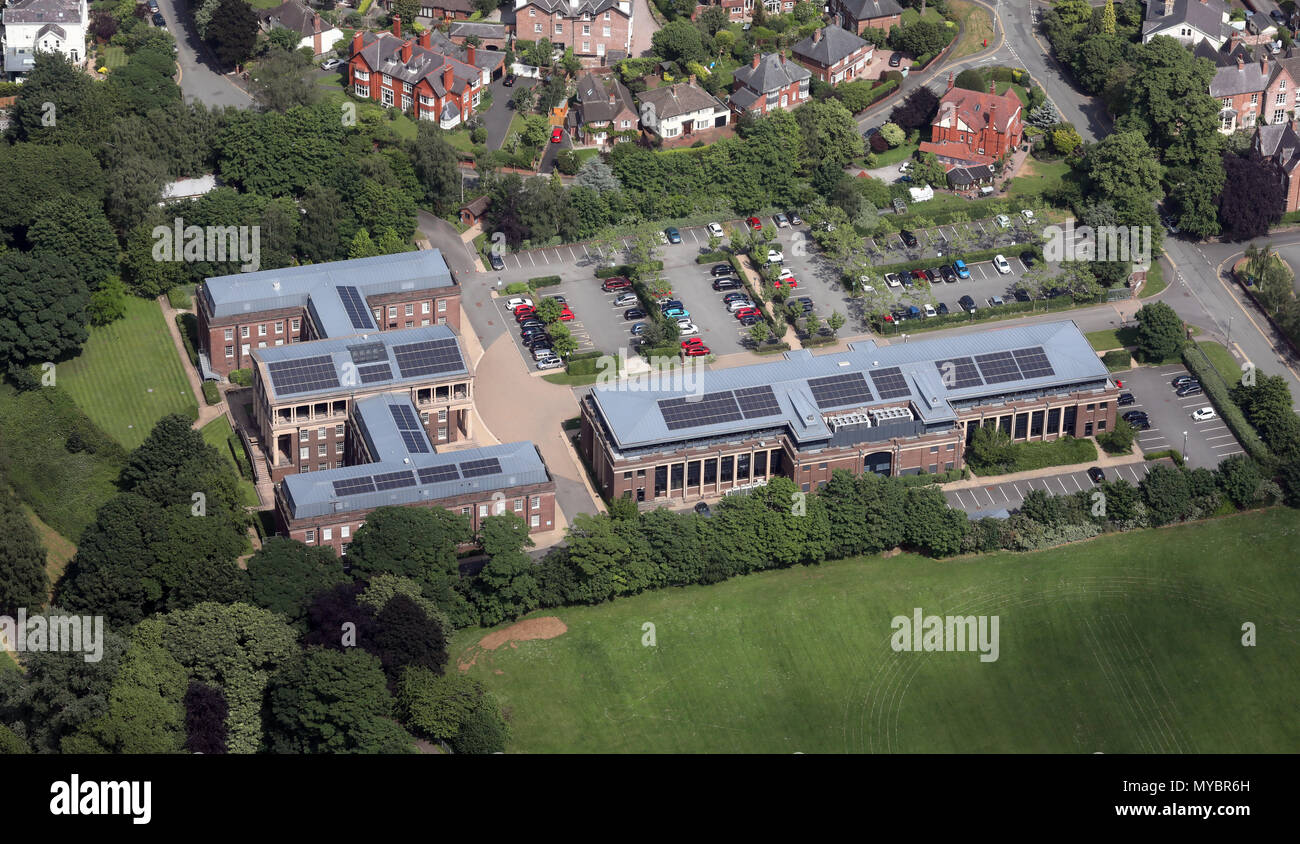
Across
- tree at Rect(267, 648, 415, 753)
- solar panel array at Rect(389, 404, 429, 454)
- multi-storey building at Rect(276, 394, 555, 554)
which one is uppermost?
solar panel array at Rect(389, 404, 429, 454)

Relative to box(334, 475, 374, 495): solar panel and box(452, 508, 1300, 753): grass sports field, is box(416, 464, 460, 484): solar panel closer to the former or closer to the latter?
box(334, 475, 374, 495): solar panel

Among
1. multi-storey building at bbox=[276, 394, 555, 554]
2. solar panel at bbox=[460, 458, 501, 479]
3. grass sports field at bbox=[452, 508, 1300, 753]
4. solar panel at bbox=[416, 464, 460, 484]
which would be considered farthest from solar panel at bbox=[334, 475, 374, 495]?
grass sports field at bbox=[452, 508, 1300, 753]

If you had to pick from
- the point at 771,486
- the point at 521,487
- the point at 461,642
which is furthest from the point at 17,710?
the point at 771,486

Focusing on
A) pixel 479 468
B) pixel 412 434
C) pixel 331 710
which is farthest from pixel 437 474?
pixel 331 710

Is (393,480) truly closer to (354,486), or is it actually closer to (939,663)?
(354,486)

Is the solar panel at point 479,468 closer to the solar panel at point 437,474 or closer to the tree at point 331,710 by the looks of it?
the solar panel at point 437,474

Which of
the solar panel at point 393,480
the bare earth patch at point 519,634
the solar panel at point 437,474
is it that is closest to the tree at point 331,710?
the bare earth patch at point 519,634
